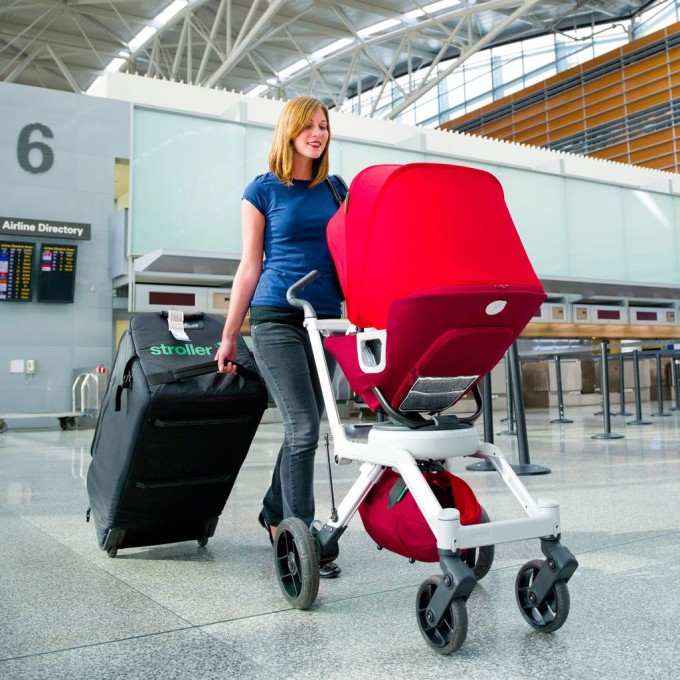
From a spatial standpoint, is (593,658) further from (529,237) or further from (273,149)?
(529,237)

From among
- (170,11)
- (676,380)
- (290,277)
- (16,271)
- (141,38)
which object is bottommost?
(676,380)

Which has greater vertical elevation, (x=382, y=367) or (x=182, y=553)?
(x=382, y=367)

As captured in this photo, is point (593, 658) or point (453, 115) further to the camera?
point (453, 115)

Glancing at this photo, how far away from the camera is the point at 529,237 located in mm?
8023

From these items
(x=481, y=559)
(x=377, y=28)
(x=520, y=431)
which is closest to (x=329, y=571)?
(x=481, y=559)

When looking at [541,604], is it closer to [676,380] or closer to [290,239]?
[290,239]

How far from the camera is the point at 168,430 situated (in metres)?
2.11

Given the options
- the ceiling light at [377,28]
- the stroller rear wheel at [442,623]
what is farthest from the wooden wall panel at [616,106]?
the stroller rear wheel at [442,623]

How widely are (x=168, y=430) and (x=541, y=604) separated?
1.13 m

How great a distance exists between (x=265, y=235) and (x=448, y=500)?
95 centimetres

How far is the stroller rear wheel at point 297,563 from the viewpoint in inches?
67.9

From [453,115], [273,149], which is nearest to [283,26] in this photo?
[453,115]

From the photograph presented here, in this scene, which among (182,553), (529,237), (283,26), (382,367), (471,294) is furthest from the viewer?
(283,26)

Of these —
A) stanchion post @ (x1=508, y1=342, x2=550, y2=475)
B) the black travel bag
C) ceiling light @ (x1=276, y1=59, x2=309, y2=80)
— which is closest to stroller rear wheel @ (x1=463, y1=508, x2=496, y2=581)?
the black travel bag
